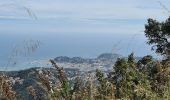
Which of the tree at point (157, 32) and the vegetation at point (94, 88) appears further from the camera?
the tree at point (157, 32)

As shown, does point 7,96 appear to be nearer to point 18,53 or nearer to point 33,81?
point 33,81

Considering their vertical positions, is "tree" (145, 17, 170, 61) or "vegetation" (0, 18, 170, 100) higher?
"vegetation" (0, 18, 170, 100)

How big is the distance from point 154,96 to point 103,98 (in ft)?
2.11

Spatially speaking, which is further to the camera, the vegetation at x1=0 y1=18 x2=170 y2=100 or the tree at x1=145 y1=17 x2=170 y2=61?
the tree at x1=145 y1=17 x2=170 y2=61

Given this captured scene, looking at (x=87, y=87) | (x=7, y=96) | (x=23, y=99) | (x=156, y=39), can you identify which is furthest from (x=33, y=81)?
(x=156, y=39)

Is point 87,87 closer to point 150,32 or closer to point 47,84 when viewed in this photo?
point 47,84

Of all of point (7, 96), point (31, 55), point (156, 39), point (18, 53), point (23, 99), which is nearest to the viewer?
point (7, 96)

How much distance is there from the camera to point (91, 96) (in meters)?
4.87

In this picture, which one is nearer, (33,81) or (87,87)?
(87,87)

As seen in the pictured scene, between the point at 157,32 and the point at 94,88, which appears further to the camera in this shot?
the point at 157,32

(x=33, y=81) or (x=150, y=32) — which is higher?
(x=33, y=81)

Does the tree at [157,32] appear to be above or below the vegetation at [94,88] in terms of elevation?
below

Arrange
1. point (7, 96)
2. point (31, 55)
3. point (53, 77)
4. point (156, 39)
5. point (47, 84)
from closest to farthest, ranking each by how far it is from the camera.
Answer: point (7, 96) → point (47, 84) → point (53, 77) → point (31, 55) → point (156, 39)

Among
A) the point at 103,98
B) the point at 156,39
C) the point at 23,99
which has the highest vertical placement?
the point at 103,98
